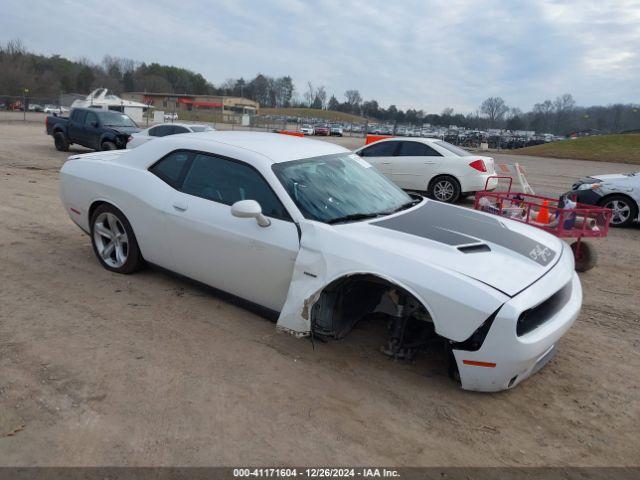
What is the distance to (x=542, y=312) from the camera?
10.4 ft

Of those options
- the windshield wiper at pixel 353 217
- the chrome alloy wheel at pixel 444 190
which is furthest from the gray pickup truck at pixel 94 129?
the windshield wiper at pixel 353 217

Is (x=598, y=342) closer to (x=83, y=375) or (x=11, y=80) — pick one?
(x=83, y=375)

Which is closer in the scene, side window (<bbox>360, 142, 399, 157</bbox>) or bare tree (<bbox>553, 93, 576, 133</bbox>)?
side window (<bbox>360, 142, 399, 157</bbox>)

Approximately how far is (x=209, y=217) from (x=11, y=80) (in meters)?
93.6

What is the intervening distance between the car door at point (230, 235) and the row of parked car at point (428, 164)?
19.8ft

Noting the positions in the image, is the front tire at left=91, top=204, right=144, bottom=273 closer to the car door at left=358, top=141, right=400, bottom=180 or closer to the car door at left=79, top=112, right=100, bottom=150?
the car door at left=358, top=141, right=400, bottom=180

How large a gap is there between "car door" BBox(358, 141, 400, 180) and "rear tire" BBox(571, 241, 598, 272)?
6.15 m

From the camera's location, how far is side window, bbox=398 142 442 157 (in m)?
11.8

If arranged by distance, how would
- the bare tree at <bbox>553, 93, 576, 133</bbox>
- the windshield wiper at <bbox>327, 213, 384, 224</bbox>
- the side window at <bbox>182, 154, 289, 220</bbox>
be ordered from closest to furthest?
1. the windshield wiper at <bbox>327, 213, 384, 224</bbox>
2. the side window at <bbox>182, 154, 289, 220</bbox>
3. the bare tree at <bbox>553, 93, 576, 133</bbox>

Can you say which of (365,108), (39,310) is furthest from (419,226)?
(365,108)

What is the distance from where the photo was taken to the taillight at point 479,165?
11352 millimetres

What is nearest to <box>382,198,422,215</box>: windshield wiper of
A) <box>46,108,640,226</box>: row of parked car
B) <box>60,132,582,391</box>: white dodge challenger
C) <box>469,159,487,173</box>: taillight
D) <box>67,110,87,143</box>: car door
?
<box>60,132,582,391</box>: white dodge challenger

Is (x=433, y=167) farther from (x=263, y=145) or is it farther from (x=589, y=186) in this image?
(x=263, y=145)

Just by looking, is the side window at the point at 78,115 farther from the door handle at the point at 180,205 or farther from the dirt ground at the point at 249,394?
the door handle at the point at 180,205
